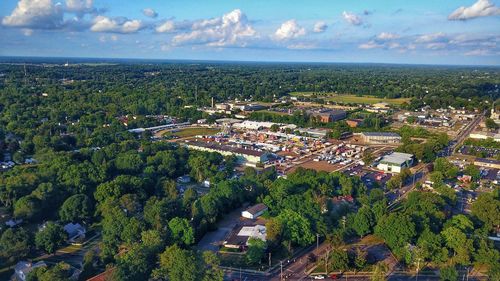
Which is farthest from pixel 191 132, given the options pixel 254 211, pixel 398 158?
pixel 254 211

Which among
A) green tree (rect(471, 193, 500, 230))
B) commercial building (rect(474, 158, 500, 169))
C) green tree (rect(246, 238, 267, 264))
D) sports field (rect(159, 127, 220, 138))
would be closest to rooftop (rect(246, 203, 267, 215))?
green tree (rect(246, 238, 267, 264))

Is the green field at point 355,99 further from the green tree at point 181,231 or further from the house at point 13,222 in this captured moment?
the house at point 13,222

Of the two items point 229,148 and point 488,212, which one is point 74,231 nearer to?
point 229,148

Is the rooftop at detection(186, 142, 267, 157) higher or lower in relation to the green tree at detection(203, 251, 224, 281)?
lower

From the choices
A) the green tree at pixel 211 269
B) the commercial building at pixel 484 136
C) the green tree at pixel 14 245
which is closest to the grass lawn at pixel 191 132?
the green tree at pixel 14 245

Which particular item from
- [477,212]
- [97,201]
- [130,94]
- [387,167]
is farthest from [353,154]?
[130,94]

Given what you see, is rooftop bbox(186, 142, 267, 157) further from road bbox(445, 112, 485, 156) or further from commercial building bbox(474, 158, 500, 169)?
road bbox(445, 112, 485, 156)
